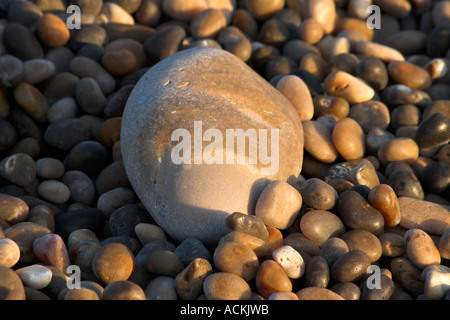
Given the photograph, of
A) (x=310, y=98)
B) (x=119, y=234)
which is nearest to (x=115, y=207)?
(x=119, y=234)

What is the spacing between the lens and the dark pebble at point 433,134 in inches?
127

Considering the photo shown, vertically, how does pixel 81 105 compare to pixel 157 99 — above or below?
below

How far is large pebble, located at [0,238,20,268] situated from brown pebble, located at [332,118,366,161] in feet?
6.46

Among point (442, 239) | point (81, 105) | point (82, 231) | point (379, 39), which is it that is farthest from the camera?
point (379, 39)

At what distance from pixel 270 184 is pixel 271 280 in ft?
1.94

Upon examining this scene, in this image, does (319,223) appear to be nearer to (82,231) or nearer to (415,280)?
(415,280)

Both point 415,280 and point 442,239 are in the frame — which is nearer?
point 415,280

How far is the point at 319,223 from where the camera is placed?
2678 mm

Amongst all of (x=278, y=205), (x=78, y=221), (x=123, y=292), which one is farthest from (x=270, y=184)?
(x=78, y=221)

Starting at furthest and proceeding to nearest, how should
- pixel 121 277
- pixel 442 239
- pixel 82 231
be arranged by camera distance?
1. pixel 82 231
2. pixel 442 239
3. pixel 121 277

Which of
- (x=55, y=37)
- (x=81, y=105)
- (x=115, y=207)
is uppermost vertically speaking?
(x=55, y=37)

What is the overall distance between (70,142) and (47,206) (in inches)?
26.6

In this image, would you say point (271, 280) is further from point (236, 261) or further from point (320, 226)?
point (320, 226)

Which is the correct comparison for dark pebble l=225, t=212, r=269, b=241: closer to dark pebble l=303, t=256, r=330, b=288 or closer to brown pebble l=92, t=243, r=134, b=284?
dark pebble l=303, t=256, r=330, b=288
